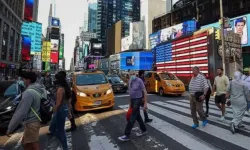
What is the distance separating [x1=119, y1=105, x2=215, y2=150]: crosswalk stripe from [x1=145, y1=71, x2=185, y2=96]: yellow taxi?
296 inches

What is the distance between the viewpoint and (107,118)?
336 inches

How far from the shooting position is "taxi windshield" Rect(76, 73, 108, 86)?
10.3m

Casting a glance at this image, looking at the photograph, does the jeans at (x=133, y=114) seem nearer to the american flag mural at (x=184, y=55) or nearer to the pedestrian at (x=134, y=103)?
the pedestrian at (x=134, y=103)

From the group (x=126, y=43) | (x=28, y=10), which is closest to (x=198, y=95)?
(x=28, y=10)

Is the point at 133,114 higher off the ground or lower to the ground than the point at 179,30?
lower

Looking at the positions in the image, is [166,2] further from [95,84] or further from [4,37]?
[95,84]

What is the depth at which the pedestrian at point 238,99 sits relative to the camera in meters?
6.11

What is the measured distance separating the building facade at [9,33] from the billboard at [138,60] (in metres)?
34.8

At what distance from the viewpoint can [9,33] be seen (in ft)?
187

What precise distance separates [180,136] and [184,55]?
16.4 m

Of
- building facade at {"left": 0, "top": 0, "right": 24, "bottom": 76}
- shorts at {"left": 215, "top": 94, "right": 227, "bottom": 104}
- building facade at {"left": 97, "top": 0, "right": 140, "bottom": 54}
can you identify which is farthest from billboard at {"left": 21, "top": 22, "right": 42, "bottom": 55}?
shorts at {"left": 215, "top": 94, "right": 227, "bottom": 104}

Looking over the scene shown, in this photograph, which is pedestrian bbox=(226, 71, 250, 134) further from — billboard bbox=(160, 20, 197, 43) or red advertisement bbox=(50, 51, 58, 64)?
red advertisement bbox=(50, 51, 58, 64)

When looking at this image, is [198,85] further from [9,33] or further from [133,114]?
[9,33]

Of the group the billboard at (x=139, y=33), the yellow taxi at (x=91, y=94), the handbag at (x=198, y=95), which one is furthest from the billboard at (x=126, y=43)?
the handbag at (x=198, y=95)
